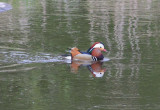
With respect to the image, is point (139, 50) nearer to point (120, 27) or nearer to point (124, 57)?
point (124, 57)

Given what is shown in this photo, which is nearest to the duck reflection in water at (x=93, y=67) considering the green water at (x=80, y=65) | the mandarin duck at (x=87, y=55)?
the green water at (x=80, y=65)

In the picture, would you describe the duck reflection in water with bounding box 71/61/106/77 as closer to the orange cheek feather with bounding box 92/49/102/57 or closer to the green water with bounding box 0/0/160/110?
the green water with bounding box 0/0/160/110

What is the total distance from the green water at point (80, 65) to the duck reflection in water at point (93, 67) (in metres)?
0.09

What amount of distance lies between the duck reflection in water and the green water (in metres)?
0.09

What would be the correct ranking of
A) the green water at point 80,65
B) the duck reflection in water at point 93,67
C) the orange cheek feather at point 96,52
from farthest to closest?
the orange cheek feather at point 96,52 → the duck reflection in water at point 93,67 → the green water at point 80,65

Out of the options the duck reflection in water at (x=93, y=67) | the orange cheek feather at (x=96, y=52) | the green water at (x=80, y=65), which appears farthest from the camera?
the orange cheek feather at (x=96, y=52)

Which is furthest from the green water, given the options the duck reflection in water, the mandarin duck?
the mandarin duck

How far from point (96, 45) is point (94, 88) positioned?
434cm

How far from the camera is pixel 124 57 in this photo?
16016mm

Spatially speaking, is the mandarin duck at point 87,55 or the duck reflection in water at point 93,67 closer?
the duck reflection in water at point 93,67

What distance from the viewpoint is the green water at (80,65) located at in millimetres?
10492

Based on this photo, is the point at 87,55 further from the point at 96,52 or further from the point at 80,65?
the point at 80,65

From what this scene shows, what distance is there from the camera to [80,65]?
15.1 metres

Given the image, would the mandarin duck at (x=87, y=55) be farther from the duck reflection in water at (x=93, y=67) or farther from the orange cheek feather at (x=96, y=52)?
the duck reflection in water at (x=93, y=67)
